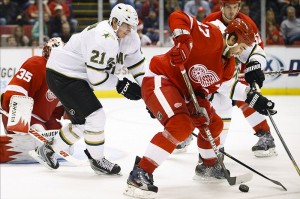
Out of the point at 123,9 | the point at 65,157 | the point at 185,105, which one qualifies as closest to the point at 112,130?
the point at 65,157

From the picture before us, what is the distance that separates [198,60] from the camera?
3359 mm

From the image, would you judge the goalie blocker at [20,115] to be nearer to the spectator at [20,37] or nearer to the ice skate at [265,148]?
the ice skate at [265,148]

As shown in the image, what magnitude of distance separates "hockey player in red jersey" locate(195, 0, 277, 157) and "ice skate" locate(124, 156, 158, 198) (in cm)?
91

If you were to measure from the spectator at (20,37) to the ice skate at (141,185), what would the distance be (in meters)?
4.86

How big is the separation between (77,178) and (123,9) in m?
1.00

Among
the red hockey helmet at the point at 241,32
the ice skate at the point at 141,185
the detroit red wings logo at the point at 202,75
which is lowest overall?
the ice skate at the point at 141,185

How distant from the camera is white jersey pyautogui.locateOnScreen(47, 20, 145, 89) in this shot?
3664 millimetres

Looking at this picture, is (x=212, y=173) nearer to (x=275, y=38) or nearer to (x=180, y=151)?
(x=180, y=151)

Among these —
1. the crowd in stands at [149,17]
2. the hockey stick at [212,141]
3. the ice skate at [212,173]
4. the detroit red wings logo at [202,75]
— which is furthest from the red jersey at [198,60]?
the crowd in stands at [149,17]

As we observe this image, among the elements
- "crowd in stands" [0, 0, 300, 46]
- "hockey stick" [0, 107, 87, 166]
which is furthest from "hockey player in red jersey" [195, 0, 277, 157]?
"crowd in stands" [0, 0, 300, 46]

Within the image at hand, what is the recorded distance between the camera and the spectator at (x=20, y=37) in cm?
778

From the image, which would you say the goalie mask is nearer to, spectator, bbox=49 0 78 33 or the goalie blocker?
the goalie blocker

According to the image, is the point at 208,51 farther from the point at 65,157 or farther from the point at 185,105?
the point at 65,157

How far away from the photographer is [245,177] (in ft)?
11.6
